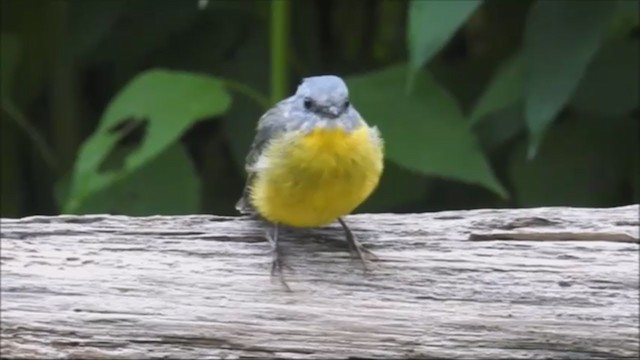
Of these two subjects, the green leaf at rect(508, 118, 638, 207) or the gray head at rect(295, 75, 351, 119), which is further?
the green leaf at rect(508, 118, 638, 207)

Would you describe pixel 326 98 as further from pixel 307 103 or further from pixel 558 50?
pixel 558 50

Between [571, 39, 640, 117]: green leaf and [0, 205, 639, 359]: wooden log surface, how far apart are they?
74cm

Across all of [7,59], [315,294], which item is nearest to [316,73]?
[7,59]

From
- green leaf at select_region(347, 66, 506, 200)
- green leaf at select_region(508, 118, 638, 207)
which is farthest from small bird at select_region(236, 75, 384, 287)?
green leaf at select_region(508, 118, 638, 207)

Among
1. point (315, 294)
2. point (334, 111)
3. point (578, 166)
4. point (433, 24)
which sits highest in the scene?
point (433, 24)

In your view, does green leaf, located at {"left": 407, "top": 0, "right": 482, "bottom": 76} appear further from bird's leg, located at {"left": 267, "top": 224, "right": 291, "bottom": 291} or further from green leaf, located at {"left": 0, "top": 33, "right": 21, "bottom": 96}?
green leaf, located at {"left": 0, "top": 33, "right": 21, "bottom": 96}

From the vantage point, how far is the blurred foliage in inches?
91.7

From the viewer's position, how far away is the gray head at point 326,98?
6.21 feet

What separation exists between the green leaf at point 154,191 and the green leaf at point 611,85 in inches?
28.7

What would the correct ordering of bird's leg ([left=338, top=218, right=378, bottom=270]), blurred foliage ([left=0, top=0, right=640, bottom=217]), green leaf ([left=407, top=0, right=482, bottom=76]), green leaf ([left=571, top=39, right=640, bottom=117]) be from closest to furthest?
bird's leg ([left=338, top=218, right=378, bottom=270]) < green leaf ([left=407, top=0, right=482, bottom=76]) < blurred foliage ([left=0, top=0, right=640, bottom=217]) < green leaf ([left=571, top=39, right=640, bottom=117])

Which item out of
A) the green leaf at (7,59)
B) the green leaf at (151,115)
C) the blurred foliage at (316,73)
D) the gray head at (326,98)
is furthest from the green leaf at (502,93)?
the green leaf at (7,59)

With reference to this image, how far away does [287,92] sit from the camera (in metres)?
2.54

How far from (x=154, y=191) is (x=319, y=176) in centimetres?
65

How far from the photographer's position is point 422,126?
2385 millimetres
